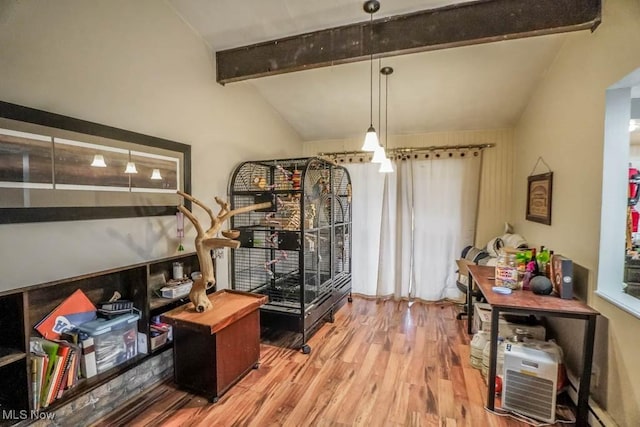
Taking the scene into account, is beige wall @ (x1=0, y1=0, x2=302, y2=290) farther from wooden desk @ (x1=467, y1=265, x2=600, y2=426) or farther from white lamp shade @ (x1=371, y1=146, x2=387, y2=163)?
wooden desk @ (x1=467, y1=265, x2=600, y2=426)

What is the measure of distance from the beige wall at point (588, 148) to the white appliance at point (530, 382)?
0.28m

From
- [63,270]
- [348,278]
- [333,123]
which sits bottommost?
[348,278]

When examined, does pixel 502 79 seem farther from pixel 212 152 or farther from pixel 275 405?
pixel 275 405

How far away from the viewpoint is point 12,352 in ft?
5.04

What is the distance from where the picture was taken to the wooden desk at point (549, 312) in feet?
5.85

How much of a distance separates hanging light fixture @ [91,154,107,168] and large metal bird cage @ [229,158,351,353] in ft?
4.17

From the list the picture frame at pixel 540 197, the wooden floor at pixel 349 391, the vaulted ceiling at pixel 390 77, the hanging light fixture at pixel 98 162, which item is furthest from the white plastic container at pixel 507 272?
the hanging light fixture at pixel 98 162

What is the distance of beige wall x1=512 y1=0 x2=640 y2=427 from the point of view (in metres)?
1.63

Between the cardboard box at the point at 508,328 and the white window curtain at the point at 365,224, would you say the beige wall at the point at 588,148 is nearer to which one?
the cardboard box at the point at 508,328

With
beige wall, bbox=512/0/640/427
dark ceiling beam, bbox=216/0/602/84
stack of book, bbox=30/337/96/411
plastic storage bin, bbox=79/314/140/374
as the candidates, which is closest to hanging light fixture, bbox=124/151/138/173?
plastic storage bin, bbox=79/314/140/374

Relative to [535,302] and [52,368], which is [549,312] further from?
[52,368]

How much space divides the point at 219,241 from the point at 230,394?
3.59ft

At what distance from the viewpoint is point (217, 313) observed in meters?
2.21

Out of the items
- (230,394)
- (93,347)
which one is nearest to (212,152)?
(93,347)
